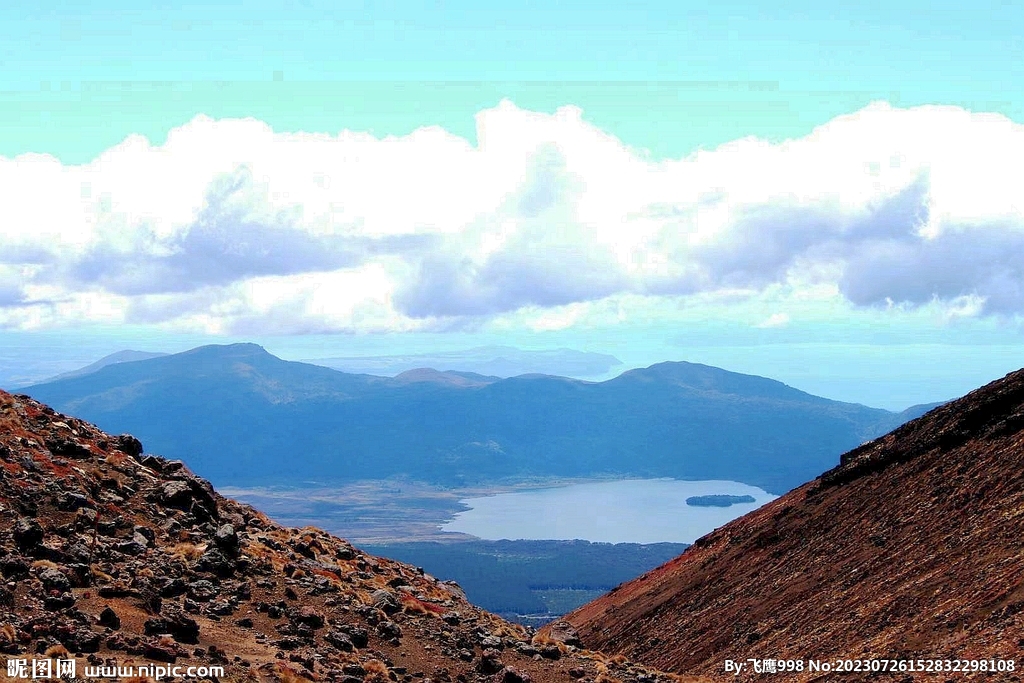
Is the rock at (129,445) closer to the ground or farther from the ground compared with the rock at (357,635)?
farther from the ground

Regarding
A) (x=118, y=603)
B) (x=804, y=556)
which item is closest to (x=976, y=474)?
(x=804, y=556)

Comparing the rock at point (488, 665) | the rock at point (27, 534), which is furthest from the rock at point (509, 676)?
the rock at point (27, 534)

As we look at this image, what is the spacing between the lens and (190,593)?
31.6 metres

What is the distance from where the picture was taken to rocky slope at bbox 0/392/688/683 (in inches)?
1069

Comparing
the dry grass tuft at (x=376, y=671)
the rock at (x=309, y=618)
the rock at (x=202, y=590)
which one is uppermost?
the rock at (x=202, y=590)

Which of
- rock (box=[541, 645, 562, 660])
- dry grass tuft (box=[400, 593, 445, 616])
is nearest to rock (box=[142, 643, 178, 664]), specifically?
dry grass tuft (box=[400, 593, 445, 616])

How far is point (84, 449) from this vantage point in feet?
130

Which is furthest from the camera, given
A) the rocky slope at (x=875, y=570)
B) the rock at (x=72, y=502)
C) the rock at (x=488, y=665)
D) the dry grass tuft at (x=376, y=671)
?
the rocky slope at (x=875, y=570)

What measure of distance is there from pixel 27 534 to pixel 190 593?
218 inches

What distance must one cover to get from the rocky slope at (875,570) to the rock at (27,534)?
32.1 m

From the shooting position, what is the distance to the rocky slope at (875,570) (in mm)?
42844

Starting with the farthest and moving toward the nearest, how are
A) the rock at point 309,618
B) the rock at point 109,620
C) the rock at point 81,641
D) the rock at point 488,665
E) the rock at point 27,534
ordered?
1. the rock at point 488,665
2. the rock at point 309,618
3. the rock at point 27,534
4. the rock at point 109,620
5. the rock at point 81,641

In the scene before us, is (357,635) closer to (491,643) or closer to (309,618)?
(309,618)

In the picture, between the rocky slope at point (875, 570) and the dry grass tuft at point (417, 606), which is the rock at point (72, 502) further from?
the rocky slope at point (875, 570)
